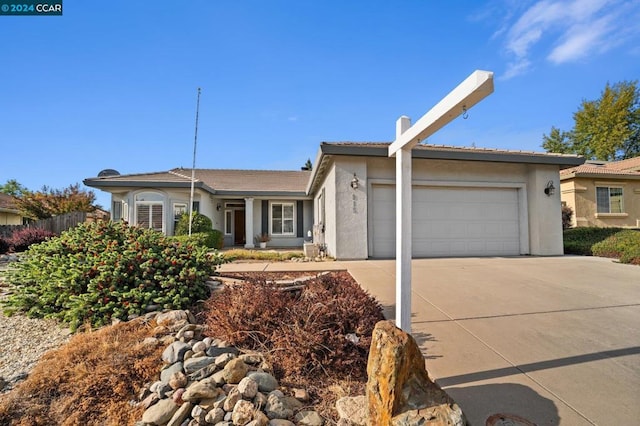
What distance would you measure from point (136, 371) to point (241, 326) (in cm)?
93

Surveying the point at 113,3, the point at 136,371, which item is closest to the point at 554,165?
the point at 136,371

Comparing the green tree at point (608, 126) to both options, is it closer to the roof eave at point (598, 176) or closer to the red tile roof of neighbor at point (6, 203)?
the roof eave at point (598, 176)

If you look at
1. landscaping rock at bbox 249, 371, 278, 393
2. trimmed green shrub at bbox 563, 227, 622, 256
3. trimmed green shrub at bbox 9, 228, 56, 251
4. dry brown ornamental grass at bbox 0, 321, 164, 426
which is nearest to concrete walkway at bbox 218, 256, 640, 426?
landscaping rock at bbox 249, 371, 278, 393

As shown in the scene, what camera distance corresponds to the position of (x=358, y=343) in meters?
2.50

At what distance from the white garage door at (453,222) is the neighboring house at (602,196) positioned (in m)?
8.08

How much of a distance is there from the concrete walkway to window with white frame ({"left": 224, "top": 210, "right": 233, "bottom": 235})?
1271 cm

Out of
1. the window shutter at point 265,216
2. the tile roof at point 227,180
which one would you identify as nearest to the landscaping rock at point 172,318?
the tile roof at point 227,180

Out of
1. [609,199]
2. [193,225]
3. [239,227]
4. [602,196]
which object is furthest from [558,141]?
[193,225]

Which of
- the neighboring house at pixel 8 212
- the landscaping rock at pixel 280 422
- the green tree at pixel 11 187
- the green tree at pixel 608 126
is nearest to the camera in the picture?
the landscaping rock at pixel 280 422

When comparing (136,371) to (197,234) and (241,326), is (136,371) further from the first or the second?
(197,234)

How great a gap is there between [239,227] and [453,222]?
12709 millimetres

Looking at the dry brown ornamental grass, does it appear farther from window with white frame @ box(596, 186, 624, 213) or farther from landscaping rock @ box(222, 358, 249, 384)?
window with white frame @ box(596, 186, 624, 213)

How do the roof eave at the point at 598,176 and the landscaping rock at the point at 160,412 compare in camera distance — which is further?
the roof eave at the point at 598,176

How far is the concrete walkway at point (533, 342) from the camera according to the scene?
6.15 ft
